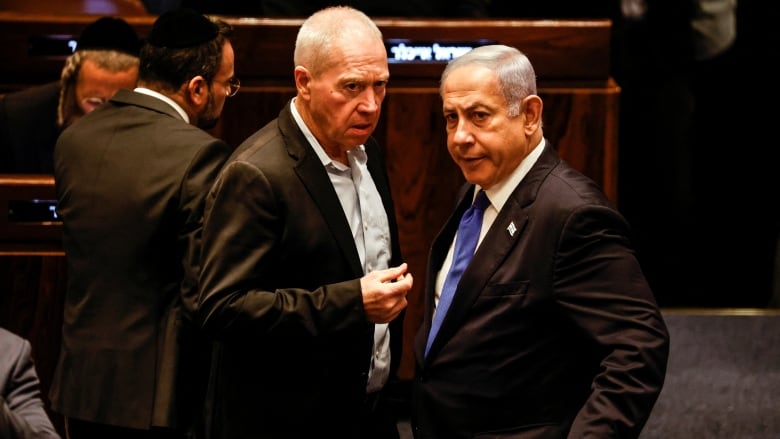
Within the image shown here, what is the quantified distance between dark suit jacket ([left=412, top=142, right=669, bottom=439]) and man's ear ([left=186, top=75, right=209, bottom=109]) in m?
0.96

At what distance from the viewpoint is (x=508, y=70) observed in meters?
2.61

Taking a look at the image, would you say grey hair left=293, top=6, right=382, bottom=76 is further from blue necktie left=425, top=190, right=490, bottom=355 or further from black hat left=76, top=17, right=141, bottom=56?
black hat left=76, top=17, right=141, bottom=56

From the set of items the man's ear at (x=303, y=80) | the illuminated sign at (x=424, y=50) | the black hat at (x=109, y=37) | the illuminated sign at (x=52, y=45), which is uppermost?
the man's ear at (x=303, y=80)

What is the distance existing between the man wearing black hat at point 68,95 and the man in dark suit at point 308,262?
3.32ft

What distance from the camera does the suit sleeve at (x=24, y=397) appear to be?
245cm

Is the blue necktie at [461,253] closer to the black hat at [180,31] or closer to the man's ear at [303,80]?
the man's ear at [303,80]

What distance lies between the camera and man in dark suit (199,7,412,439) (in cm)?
268

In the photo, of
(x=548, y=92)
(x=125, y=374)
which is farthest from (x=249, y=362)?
(x=548, y=92)

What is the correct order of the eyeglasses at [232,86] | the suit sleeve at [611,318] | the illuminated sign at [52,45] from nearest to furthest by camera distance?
the suit sleeve at [611,318], the eyeglasses at [232,86], the illuminated sign at [52,45]

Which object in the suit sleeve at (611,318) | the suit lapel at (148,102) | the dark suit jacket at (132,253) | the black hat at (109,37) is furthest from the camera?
the black hat at (109,37)

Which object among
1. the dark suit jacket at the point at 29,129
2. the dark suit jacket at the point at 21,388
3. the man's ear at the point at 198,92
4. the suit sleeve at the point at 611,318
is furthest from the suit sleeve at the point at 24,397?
the dark suit jacket at the point at 29,129

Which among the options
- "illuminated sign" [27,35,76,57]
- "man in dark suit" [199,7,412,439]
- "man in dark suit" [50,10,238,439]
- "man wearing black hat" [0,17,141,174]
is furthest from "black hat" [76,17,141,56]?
"man in dark suit" [199,7,412,439]

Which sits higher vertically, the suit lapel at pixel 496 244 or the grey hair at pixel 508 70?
the grey hair at pixel 508 70

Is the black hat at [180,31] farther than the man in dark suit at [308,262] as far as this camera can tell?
Yes
